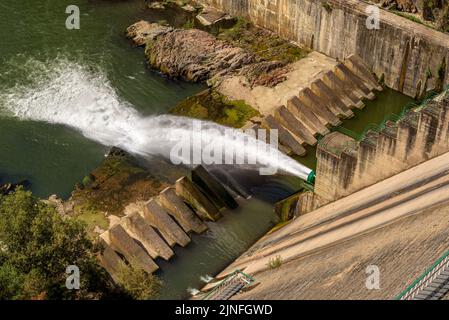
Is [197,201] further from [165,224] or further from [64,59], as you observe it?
[64,59]

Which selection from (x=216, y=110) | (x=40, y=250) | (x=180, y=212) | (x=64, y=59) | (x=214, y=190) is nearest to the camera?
(x=40, y=250)

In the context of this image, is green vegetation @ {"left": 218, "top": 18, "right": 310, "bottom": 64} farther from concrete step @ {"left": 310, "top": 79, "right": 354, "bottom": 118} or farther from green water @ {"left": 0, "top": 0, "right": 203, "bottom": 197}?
green water @ {"left": 0, "top": 0, "right": 203, "bottom": 197}

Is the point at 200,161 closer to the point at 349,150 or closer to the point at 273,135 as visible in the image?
the point at 273,135

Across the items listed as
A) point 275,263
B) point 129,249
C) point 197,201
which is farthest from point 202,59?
point 275,263

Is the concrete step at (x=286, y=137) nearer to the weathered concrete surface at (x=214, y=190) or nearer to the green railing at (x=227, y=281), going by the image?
the weathered concrete surface at (x=214, y=190)

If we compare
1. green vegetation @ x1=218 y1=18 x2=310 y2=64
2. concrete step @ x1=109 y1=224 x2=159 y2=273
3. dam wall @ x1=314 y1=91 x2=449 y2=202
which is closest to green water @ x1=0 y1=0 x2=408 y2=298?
concrete step @ x1=109 y1=224 x2=159 y2=273


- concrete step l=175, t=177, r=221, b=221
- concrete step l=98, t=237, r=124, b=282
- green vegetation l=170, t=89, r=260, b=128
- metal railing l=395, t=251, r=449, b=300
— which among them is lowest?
concrete step l=98, t=237, r=124, b=282

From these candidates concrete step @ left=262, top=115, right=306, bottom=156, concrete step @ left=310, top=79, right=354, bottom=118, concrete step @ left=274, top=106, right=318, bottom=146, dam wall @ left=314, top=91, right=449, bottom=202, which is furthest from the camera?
concrete step @ left=310, top=79, right=354, bottom=118
